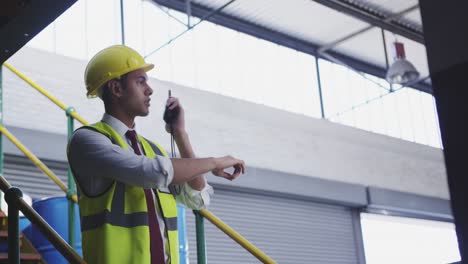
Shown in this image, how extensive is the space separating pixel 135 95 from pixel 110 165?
44 cm

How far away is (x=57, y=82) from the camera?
10.0m

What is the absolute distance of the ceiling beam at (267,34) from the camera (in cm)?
1266

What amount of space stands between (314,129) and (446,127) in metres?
11.8

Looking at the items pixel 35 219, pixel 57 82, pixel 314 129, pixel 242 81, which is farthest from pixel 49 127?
pixel 35 219

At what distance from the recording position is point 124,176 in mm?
2742

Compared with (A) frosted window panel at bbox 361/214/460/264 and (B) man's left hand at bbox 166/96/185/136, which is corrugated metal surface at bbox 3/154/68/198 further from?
(A) frosted window panel at bbox 361/214/460/264

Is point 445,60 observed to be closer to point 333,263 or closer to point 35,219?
point 35,219

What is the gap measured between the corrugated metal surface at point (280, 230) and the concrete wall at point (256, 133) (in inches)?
26.0

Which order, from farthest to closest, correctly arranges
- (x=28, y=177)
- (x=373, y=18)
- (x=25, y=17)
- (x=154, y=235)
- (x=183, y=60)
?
1. (x=373, y=18)
2. (x=183, y=60)
3. (x=28, y=177)
4. (x=25, y=17)
5. (x=154, y=235)

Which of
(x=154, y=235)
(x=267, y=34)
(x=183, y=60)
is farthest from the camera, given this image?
(x=267, y=34)

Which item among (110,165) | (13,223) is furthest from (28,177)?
(110,165)

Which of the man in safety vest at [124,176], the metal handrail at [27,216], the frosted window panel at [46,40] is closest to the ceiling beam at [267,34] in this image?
the frosted window panel at [46,40]

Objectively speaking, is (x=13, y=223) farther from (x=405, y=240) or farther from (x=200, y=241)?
(x=405, y=240)

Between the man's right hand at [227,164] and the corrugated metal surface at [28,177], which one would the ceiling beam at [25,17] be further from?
the corrugated metal surface at [28,177]
